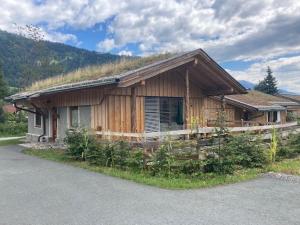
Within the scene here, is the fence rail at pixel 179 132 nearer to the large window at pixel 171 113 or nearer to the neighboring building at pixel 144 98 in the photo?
the neighboring building at pixel 144 98

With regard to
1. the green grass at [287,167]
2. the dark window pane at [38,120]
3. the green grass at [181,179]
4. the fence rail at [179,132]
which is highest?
the dark window pane at [38,120]

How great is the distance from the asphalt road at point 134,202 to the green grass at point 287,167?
44.2 inches

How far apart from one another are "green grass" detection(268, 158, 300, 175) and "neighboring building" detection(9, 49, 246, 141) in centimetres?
479

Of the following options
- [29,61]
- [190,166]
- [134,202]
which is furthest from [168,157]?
[29,61]

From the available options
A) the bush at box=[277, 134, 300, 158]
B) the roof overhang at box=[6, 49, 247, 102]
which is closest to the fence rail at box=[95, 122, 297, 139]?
the bush at box=[277, 134, 300, 158]

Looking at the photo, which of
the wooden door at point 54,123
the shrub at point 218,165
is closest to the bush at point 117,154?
the shrub at point 218,165

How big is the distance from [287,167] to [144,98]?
6.90 metres

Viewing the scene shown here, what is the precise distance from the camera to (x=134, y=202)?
278 inches

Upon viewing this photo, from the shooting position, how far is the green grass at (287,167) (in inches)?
396

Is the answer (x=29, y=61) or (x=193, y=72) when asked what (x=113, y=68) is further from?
(x=29, y=61)

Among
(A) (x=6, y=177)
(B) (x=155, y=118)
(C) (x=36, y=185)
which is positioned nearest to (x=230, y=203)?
(C) (x=36, y=185)

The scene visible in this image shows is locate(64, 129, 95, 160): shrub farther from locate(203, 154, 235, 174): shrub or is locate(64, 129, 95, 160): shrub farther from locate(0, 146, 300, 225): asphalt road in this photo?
locate(203, 154, 235, 174): shrub

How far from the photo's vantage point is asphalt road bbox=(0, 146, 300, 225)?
5970 mm

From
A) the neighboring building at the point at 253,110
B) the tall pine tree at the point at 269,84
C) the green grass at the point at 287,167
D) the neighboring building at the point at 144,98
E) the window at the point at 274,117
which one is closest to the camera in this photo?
the green grass at the point at 287,167
